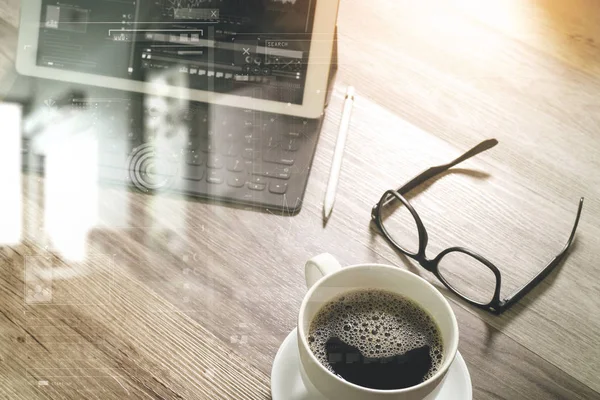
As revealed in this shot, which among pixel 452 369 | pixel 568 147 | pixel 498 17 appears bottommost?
pixel 452 369

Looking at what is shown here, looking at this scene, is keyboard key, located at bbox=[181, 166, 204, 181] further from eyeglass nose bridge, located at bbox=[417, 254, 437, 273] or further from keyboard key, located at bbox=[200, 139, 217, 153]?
eyeglass nose bridge, located at bbox=[417, 254, 437, 273]

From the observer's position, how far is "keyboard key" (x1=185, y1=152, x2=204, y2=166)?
0.60 metres

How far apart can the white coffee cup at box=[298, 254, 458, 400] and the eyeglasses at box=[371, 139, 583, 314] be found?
0.35 feet

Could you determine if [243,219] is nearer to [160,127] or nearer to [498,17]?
[160,127]

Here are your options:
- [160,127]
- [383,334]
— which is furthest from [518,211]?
[160,127]

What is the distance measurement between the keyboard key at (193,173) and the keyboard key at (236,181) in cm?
3

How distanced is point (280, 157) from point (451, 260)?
182 mm

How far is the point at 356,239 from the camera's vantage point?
0.58 m

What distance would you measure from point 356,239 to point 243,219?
10 centimetres

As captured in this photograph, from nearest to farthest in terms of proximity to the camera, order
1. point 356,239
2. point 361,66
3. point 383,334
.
Result: point 383,334, point 356,239, point 361,66

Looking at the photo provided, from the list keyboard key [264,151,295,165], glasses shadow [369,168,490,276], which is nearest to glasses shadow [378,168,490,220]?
glasses shadow [369,168,490,276]

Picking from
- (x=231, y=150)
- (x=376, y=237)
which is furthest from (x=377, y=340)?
(x=231, y=150)

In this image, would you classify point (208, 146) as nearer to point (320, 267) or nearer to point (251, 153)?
point (251, 153)

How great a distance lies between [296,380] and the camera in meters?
0.48
